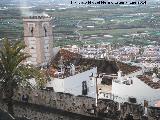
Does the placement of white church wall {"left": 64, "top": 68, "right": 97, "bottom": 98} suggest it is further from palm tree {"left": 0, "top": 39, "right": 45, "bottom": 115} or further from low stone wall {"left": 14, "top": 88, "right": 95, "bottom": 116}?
palm tree {"left": 0, "top": 39, "right": 45, "bottom": 115}

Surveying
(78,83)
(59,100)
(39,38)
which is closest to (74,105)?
(59,100)

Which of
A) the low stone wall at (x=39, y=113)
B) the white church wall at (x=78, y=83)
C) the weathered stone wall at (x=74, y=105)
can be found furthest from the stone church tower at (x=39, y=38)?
the low stone wall at (x=39, y=113)

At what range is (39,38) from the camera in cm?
3938

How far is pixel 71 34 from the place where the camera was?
161 metres

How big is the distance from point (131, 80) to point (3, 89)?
27.5 feet

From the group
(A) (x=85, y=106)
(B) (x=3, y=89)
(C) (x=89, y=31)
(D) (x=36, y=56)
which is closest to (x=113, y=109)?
(A) (x=85, y=106)

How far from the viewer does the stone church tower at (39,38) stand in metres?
38.9

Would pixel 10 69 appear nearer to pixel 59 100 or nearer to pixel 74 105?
pixel 59 100

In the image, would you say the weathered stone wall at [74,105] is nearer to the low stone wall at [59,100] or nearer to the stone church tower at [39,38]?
the low stone wall at [59,100]

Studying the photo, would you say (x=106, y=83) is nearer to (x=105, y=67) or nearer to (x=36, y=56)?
(x=105, y=67)

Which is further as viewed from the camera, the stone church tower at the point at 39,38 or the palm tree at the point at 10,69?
the stone church tower at the point at 39,38

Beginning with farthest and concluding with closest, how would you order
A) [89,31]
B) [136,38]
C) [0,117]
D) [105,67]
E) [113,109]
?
1. [89,31]
2. [136,38]
3. [105,67]
4. [113,109]
5. [0,117]

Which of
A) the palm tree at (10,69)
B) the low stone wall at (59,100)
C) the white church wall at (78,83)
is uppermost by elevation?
the palm tree at (10,69)

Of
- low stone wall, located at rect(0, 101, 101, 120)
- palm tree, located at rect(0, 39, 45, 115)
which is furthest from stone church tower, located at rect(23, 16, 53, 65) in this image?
palm tree, located at rect(0, 39, 45, 115)
